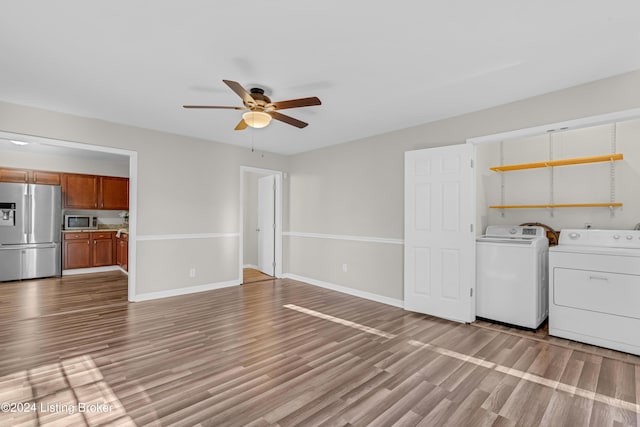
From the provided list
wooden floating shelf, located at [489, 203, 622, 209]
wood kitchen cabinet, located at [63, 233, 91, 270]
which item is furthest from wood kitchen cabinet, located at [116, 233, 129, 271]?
wooden floating shelf, located at [489, 203, 622, 209]

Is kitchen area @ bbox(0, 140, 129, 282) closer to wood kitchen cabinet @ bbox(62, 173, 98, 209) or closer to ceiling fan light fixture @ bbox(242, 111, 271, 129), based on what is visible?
wood kitchen cabinet @ bbox(62, 173, 98, 209)

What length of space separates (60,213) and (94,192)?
0.81 m

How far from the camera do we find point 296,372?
243cm

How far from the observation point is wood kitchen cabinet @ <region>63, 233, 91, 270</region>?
636 cm

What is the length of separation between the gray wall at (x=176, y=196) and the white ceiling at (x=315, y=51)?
0.50 m

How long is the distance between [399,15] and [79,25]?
7.24 feet

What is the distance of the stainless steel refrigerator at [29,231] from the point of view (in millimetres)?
5637

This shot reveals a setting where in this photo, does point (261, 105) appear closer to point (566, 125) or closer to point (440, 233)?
point (440, 233)

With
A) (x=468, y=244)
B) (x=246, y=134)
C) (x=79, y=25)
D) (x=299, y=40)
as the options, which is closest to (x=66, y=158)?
(x=246, y=134)

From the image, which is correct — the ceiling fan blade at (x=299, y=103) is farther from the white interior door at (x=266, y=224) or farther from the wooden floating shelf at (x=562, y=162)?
the white interior door at (x=266, y=224)

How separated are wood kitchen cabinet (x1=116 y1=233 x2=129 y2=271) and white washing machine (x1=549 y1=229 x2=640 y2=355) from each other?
722 centimetres

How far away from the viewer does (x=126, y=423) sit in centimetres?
182

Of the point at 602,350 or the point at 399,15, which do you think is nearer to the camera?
the point at 399,15

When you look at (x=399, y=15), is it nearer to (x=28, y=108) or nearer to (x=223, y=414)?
(x=223, y=414)
